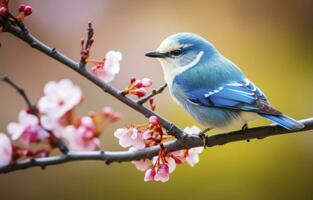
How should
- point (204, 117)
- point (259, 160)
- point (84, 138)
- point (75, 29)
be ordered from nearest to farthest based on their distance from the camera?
point (84, 138) → point (204, 117) → point (259, 160) → point (75, 29)

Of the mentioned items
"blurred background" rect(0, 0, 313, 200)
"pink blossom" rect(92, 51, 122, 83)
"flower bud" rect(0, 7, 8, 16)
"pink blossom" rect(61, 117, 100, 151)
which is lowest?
"blurred background" rect(0, 0, 313, 200)

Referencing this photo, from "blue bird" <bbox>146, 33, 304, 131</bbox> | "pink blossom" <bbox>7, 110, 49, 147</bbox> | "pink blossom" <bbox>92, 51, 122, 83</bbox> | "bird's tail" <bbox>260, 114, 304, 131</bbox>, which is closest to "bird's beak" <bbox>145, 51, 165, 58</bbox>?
"blue bird" <bbox>146, 33, 304, 131</bbox>

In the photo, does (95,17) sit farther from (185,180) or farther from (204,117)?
(204,117)

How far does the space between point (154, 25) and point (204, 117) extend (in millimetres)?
1648

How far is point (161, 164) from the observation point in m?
1.28

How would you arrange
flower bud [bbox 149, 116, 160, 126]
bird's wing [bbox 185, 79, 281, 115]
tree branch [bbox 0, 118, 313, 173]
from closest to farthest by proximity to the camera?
tree branch [bbox 0, 118, 313, 173]
flower bud [bbox 149, 116, 160, 126]
bird's wing [bbox 185, 79, 281, 115]

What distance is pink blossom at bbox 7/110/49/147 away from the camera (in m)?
1.13

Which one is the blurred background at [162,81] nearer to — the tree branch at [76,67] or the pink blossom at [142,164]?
the pink blossom at [142,164]

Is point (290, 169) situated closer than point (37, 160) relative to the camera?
No

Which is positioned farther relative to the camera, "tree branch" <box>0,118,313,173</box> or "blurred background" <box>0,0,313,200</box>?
"blurred background" <box>0,0,313,200</box>

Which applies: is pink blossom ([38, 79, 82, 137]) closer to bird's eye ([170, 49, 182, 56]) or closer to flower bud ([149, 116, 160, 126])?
flower bud ([149, 116, 160, 126])

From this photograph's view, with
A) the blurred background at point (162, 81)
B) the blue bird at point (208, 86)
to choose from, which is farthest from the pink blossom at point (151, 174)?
the blurred background at point (162, 81)

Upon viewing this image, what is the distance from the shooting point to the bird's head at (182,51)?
1.72 meters

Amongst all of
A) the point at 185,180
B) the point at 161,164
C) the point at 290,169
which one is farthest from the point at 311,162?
the point at 161,164
